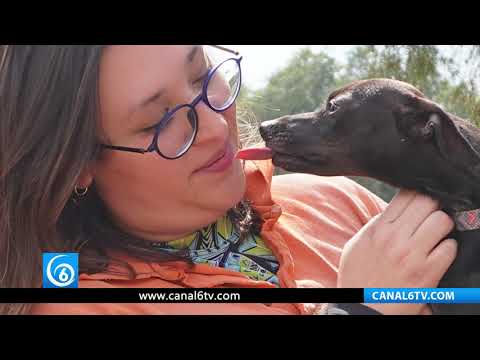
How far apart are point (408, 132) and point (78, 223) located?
47.3 inches

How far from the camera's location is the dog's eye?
2119 millimetres

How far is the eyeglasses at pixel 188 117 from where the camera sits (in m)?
1.88

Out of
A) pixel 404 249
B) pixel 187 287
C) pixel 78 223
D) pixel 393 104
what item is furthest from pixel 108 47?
pixel 404 249

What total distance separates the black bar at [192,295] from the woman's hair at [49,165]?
66mm

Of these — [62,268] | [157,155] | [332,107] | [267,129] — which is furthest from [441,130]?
[62,268]

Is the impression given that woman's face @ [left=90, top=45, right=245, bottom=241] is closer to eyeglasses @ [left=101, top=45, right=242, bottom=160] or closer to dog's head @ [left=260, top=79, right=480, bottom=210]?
eyeglasses @ [left=101, top=45, right=242, bottom=160]

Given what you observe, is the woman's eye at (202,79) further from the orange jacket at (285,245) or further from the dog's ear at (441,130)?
the dog's ear at (441,130)

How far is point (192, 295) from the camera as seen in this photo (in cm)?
196

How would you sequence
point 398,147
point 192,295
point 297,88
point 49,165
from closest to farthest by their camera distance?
point 49,165
point 192,295
point 398,147
point 297,88

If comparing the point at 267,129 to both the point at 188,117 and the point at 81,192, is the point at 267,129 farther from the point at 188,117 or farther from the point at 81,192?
the point at 81,192

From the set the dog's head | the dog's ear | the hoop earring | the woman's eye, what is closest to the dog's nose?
the dog's head

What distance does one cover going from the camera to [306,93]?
7.90 feet

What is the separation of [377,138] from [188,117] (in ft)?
2.26
